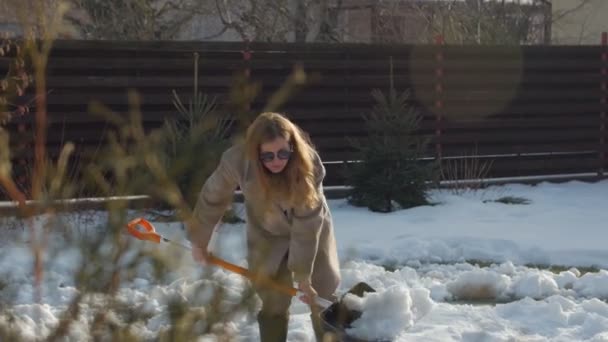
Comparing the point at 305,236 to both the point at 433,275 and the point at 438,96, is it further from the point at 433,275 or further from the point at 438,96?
the point at 438,96

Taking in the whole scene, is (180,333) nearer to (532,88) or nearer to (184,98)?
(184,98)

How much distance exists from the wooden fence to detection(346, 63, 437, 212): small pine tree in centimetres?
88

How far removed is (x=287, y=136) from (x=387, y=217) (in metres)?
5.63

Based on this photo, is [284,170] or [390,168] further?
[390,168]

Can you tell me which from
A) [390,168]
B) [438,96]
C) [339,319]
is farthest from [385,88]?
[339,319]

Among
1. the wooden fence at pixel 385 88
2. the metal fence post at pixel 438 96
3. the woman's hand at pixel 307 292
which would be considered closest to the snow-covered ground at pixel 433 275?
the woman's hand at pixel 307 292

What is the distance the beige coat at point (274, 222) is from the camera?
14.1 ft

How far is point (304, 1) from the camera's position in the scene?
1880 centimetres

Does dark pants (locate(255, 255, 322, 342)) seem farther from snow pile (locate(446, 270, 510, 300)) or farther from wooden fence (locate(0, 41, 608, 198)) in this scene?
wooden fence (locate(0, 41, 608, 198))

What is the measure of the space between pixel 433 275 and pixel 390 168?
3053 mm

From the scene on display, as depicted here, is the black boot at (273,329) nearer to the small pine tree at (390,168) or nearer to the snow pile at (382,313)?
the snow pile at (382,313)

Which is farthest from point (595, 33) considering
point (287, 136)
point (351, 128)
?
point (287, 136)

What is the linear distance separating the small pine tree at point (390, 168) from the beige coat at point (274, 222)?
17.6 ft

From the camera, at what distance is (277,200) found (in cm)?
434
